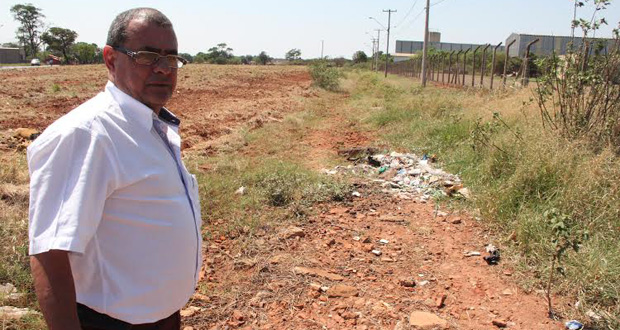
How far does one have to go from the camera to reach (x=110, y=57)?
59.4 inches

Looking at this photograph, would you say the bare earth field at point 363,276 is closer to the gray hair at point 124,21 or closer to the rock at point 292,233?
the rock at point 292,233

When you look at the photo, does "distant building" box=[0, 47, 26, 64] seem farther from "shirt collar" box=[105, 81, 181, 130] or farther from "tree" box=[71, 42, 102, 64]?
"shirt collar" box=[105, 81, 181, 130]

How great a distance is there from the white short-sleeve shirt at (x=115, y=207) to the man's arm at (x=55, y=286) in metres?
0.05

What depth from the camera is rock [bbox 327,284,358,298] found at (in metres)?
Answer: 3.35

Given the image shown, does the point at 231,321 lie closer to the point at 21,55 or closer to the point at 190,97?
the point at 190,97

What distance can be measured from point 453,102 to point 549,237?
777cm

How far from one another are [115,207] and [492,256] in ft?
11.3

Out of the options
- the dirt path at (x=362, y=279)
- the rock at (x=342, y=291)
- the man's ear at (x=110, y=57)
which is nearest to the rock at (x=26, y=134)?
the dirt path at (x=362, y=279)

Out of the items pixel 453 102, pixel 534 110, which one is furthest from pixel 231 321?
pixel 453 102

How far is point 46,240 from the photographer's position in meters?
1.18

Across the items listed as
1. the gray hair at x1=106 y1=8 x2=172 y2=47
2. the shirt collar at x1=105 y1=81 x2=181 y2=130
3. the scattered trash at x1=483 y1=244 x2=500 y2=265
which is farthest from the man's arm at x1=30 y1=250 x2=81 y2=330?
the scattered trash at x1=483 y1=244 x2=500 y2=265

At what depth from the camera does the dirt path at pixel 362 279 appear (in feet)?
10.1

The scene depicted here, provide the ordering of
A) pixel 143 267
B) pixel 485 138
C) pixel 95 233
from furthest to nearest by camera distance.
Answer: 1. pixel 485 138
2. pixel 143 267
3. pixel 95 233

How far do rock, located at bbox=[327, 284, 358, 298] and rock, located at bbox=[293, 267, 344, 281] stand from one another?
158mm
